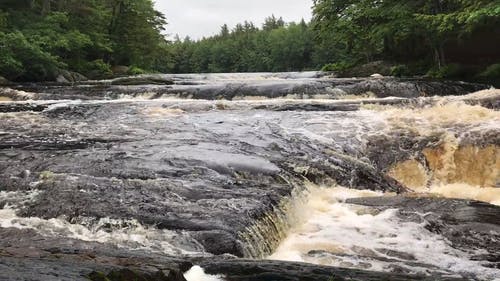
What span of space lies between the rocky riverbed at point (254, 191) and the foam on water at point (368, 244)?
2 centimetres

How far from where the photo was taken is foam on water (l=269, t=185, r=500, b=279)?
17.3 ft

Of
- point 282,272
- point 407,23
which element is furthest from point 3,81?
point 282,272

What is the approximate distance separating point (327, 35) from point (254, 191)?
2601 centimetres

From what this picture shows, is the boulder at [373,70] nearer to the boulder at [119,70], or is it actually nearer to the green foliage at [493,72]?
the green foliage at [493,72]

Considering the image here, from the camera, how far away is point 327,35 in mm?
31797

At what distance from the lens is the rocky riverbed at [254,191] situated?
4.53 meters

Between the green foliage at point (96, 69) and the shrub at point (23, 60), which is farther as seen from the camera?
the green foliage at point (96, 69)

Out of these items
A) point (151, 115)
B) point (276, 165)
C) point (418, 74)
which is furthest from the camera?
point (418, 74)

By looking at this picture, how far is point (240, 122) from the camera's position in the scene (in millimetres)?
12125

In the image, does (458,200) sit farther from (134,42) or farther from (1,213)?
(134,42)

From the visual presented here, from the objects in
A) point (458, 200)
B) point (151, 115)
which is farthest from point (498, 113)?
point (151, 115)

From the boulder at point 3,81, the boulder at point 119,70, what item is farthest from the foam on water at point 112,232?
the boulder at point 119,70

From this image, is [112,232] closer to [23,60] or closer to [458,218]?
[458,218]

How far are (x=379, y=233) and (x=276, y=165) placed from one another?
97.6 inches
